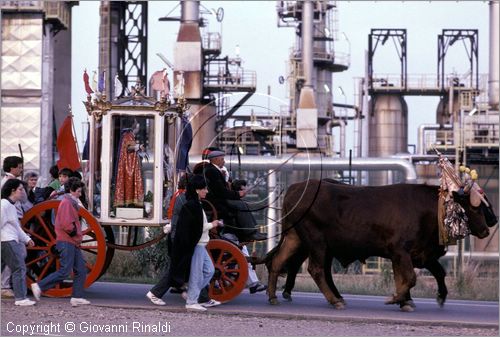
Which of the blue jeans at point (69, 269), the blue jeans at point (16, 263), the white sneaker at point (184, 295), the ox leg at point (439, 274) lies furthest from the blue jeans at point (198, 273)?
the ox leg at point (439, 274)

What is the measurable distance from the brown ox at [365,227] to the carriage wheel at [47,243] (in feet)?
7.92

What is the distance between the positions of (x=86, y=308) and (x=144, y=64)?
36.1m

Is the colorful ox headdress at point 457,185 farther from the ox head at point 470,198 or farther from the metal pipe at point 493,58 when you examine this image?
the metal pipe at point 493,58

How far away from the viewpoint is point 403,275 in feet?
47.9

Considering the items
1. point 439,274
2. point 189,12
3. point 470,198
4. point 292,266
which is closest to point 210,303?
point 292,266

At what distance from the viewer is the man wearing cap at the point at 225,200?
15.3 metres

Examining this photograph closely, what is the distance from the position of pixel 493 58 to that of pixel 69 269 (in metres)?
38.1

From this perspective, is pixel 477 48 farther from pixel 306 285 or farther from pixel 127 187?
pixel 127 187

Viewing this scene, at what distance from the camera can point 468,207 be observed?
14.9 metres

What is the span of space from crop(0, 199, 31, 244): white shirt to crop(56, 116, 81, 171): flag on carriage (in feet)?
8.06

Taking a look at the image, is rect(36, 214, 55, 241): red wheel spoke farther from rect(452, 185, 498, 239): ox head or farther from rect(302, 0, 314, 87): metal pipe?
rect(302, 0, 314, 87): metal pipe

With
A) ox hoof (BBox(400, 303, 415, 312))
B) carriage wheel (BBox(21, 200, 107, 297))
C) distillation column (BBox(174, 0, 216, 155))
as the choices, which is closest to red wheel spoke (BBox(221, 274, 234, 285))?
carriage wheel (BBox(21, 200, 107, 297))

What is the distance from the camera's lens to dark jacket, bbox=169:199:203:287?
14.4 metres

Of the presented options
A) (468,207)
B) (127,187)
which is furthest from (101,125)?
(468,207)
